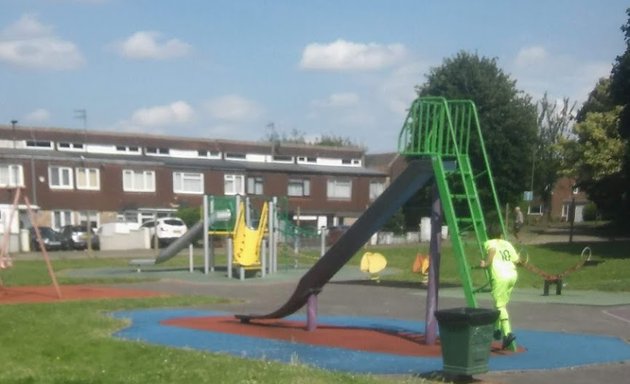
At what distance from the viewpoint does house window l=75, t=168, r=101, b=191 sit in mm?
58531

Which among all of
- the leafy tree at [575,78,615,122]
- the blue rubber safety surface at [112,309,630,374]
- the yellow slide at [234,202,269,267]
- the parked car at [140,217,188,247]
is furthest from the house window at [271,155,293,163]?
the blue rubber safety surface at [112,309,630,374]

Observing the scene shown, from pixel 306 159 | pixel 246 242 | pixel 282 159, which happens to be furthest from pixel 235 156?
pixel 246 242

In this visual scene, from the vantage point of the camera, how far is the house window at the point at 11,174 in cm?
5603

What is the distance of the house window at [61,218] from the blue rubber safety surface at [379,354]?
43.8 metres

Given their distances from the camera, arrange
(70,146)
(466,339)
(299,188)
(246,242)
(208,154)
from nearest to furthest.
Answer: (466,339), (246,242), (70,146), (299,188), (208,154)

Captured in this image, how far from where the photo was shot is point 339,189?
72.5m

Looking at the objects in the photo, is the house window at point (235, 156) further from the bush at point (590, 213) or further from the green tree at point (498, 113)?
the bush at point (590, 213)

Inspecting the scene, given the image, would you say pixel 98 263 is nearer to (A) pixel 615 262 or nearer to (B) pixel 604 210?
(A) pixel 615 262

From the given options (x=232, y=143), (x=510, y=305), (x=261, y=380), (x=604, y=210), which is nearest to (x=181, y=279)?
(x=510, y=305)

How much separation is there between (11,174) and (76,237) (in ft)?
30.2

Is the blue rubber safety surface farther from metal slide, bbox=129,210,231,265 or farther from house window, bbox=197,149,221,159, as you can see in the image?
house window, bbox=197,149,221,159

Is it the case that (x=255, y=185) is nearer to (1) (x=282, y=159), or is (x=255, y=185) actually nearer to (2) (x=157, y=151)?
(2) (x=157, y=151)

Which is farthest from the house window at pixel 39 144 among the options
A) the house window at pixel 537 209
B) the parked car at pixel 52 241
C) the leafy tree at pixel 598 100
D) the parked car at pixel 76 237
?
the house window at pixel 537 209

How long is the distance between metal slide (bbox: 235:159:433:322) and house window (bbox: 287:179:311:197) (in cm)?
5438
